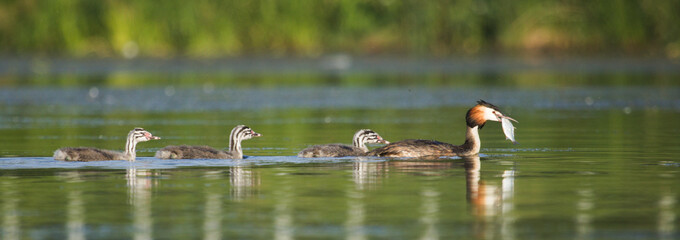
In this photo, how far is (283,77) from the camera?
45125 millimetres

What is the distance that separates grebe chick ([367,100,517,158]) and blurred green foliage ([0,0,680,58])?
107ft

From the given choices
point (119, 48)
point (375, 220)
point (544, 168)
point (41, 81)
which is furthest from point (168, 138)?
point (119, 48)

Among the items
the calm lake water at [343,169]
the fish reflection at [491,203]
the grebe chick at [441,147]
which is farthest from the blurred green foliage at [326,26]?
the fish reflection at [491,203]

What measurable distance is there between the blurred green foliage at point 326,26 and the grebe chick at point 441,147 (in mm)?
32543

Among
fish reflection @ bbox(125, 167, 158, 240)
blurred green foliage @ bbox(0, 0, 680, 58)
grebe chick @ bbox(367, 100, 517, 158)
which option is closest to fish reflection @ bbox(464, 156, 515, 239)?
grebe chick @ bbox(367, 100, 517, 158)

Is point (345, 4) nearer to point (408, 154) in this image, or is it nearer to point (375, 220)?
point (408, 154)

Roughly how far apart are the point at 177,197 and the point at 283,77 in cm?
3163

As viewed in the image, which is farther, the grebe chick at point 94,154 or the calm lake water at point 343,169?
the grebe chick at point 94,154

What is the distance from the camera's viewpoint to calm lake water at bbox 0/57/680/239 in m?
11.6

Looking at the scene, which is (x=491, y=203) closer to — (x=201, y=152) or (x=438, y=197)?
(x=438, y=197)

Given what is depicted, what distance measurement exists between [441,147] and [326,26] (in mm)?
35274

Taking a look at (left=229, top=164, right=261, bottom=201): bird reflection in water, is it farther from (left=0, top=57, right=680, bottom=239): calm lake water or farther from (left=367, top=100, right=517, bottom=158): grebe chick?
(left=367, top=100, right=517, bottom=158): grebe chick

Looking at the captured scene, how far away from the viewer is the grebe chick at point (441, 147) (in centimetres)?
1791

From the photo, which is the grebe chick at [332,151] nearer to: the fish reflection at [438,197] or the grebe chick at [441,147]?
the grebe chick at [441,147]
